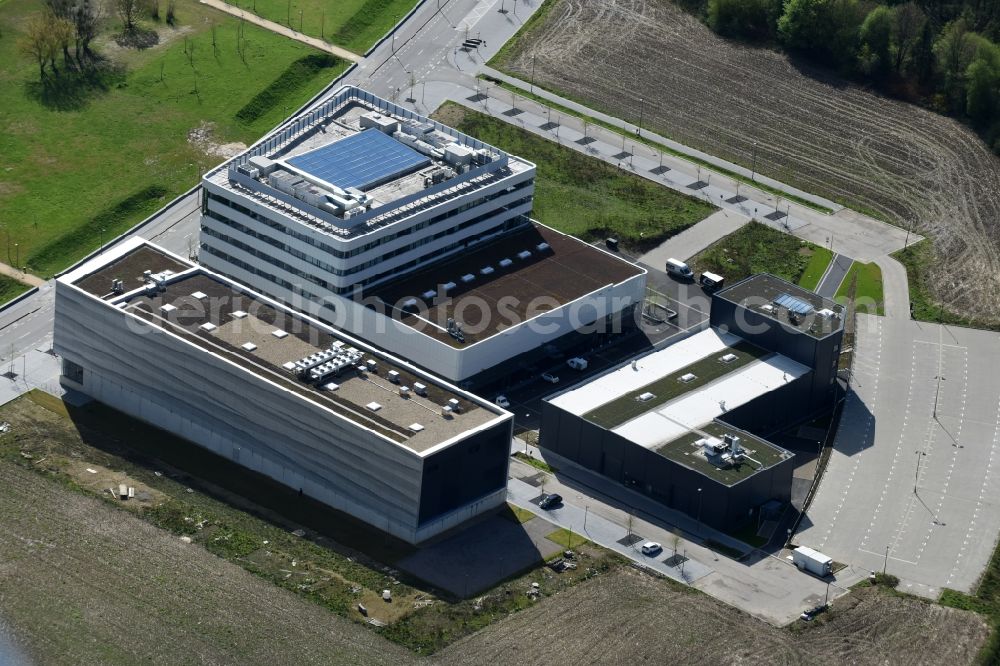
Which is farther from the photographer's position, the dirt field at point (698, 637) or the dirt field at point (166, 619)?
the dirt field at point (698, 637)

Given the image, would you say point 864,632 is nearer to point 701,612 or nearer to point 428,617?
point 701,612

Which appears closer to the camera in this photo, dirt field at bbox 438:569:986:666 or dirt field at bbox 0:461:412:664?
dirt field at bbox 0:461:412:664

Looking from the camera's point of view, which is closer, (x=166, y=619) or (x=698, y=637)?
(x=166, y=619)

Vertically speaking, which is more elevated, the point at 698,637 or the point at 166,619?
the point at 698,637

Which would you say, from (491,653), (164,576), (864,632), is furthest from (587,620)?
(164,576)

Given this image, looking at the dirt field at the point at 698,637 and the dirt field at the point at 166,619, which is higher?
the dirt field at the point at 698,637

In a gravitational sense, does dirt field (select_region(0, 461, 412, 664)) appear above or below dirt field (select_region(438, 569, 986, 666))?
below
